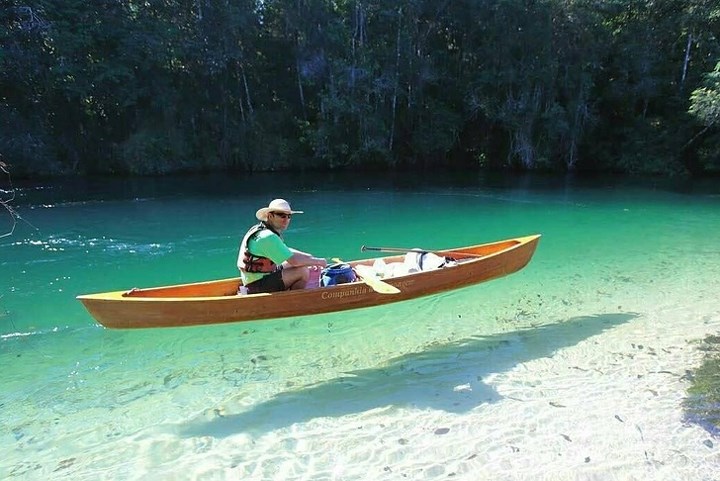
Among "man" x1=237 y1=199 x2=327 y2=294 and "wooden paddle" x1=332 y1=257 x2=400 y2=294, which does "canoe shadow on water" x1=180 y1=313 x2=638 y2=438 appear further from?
"man" x1=237 y1=199 x2=327 y2=294

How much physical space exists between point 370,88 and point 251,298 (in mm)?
21060

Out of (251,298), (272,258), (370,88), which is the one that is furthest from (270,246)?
(370,88)

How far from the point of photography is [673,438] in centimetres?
394

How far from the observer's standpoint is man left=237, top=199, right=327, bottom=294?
17.8 ft

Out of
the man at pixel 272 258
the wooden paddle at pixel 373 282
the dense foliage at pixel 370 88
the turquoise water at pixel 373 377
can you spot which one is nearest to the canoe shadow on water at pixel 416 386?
the turquoise water at pixel 373 377

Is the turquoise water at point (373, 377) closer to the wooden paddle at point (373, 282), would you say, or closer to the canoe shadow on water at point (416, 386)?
the canoe shadow on water at point (416, 386)

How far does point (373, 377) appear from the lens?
206 inches

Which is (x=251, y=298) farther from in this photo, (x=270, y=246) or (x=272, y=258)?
(x=270, y=246)

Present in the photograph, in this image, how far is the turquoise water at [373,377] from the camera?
3.90 metres

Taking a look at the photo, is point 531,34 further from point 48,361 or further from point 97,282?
point 48,361

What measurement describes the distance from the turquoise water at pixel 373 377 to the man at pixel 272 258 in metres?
0.79

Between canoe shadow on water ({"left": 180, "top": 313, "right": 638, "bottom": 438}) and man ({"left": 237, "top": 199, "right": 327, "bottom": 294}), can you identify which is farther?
man ({"left": 237, "top": 199, "right": 327, "bottom": 294})

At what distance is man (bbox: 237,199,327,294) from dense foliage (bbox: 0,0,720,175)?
19.4m

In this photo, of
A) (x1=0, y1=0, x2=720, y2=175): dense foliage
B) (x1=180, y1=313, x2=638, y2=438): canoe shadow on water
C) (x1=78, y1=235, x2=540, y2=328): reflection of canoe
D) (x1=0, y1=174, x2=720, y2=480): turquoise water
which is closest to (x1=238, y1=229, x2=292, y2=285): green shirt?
(x1=78, y1=235, x2=540, y2=328): reflection of canoe
